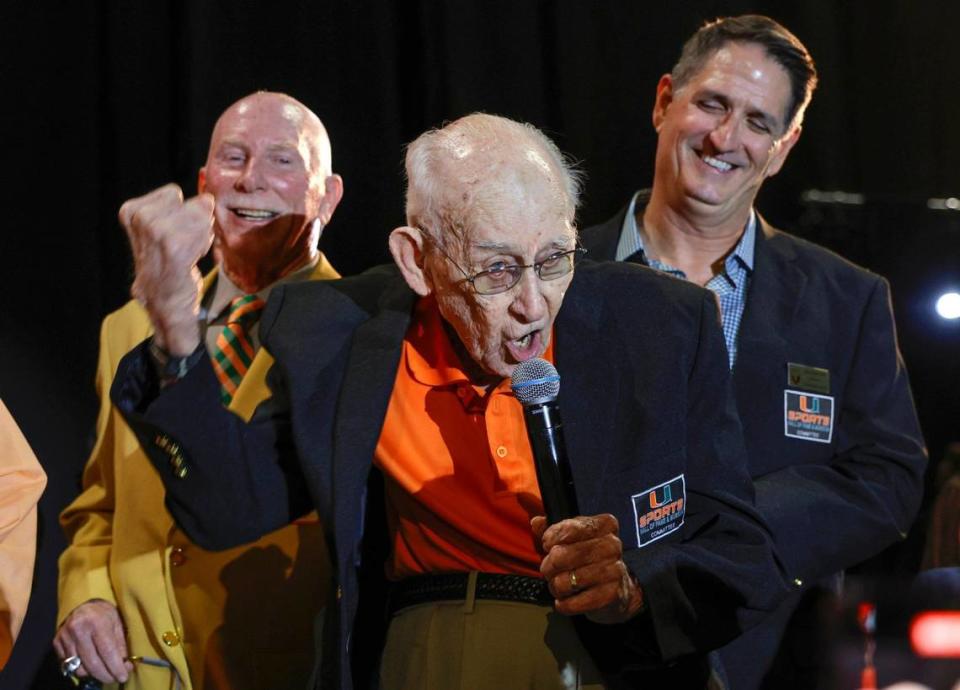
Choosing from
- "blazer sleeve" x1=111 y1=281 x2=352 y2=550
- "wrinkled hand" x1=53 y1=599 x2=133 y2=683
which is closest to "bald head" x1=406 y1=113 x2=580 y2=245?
"blazer sleeve" x1=111 y1=281 x2=352 y2=550

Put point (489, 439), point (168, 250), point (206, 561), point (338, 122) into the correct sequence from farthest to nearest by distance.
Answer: point (338, 122) → point (206, 561) → point (489, 439) → point (168, 250)

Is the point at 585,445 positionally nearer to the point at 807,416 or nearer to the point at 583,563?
the point at 583,563

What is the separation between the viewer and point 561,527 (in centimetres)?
194

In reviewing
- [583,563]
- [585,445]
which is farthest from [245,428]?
[583,563]

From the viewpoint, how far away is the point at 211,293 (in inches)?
133

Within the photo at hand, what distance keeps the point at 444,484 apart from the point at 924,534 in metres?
2.09

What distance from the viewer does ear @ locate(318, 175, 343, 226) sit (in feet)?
11.2

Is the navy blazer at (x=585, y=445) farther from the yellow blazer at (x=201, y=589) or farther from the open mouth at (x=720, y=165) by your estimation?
the open mouth at (x=720, y=165)

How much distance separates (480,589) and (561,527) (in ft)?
1.26

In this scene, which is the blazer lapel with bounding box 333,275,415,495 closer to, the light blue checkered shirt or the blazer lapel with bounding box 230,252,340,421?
the blazer lapel with bounding box 230,252,340,421

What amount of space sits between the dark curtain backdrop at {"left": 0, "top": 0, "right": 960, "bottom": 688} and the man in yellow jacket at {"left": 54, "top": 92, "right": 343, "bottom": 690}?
503 mm

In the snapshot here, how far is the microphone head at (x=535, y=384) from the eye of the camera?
197 cm

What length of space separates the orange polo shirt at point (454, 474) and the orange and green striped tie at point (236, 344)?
82 centimetres

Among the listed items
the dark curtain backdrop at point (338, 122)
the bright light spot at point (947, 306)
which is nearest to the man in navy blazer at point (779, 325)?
the dark curtain backdrop at point (338, 122)
